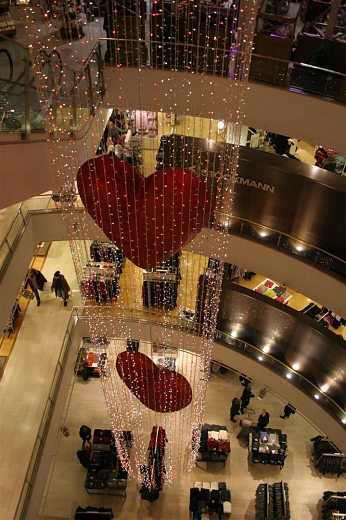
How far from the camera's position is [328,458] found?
1068 cm

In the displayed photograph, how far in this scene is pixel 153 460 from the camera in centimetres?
985

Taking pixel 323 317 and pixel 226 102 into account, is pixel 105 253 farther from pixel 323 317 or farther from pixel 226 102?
pixel 323 317

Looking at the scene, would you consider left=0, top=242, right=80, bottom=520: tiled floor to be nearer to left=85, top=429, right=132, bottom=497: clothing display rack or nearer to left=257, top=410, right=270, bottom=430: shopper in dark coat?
left=85, top=429, right=132, bottom=497: clothing display rack

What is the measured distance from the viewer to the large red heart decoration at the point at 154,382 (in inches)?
334

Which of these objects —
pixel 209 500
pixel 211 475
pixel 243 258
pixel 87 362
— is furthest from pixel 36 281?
pixel 209 500

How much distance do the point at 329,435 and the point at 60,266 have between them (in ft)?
22.0

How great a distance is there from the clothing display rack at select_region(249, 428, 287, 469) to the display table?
301 centimetres

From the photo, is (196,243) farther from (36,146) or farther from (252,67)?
(36,146)

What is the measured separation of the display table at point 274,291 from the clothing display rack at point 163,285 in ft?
7.63

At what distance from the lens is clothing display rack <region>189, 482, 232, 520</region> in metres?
10.0

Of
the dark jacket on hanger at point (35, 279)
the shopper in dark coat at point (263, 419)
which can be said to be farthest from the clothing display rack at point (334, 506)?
the dark jacket on hanger at point (35, 279)

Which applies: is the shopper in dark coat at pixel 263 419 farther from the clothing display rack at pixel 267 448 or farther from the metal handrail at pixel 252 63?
the metal handrail at pixel 252 63

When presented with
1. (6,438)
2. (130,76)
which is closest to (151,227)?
(130,76)

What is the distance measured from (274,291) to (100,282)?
13.7 feet
